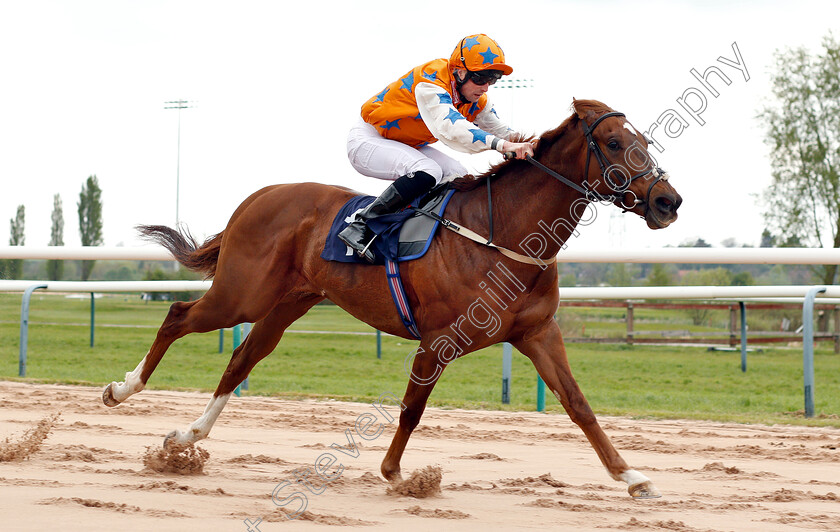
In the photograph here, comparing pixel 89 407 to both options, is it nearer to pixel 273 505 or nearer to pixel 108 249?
pixel 108 249

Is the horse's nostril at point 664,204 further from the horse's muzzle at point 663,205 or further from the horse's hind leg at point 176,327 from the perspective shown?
the horse's hind leg at point 176,327

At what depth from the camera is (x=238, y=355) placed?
197 inches

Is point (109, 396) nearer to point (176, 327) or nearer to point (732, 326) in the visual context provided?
point (176, 327)

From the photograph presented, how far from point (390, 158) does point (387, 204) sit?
0.42 metres

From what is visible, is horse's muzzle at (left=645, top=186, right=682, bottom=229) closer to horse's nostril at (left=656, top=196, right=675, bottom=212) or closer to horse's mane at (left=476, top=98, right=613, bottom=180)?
horse's nostril at (left=656, top=196, right=675, bottom=212)

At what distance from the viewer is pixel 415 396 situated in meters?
4.07

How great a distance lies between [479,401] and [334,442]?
8.68 feet

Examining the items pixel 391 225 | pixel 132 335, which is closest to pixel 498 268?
pixel 391 225

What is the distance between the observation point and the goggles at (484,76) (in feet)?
14.2

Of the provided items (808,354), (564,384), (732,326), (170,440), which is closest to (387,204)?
(564,384)

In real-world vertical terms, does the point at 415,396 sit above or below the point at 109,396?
above

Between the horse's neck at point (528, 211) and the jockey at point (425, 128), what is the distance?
155 mm

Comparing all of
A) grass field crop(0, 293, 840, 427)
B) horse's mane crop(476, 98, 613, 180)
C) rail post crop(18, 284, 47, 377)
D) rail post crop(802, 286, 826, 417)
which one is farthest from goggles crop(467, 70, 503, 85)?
rail post crop(18, 284, 47, 377)

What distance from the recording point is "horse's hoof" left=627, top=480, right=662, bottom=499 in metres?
3.84
